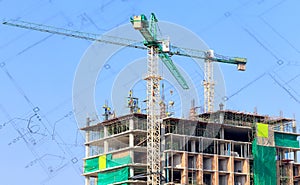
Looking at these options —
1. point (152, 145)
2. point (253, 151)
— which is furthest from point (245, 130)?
point (152, 145)

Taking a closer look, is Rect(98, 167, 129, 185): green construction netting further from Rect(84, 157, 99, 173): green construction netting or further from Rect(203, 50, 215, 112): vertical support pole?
Rect(203, 50, 215, 112): vertical support pole

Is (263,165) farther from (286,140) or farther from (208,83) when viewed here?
(208,83)

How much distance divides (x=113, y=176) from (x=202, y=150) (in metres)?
13.7

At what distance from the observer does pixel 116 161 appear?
101 metres

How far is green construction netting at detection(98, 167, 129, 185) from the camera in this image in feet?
323

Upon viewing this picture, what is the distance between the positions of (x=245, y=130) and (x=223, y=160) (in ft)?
22.6

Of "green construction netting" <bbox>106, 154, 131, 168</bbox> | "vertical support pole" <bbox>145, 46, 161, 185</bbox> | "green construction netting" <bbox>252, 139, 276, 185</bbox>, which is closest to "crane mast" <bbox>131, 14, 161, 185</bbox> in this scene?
"vertical support pole" <bbox>145, 46, 161, 185</bbox>

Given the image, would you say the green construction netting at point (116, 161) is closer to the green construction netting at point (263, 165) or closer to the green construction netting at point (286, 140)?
the green construction netting at point (263, 165)

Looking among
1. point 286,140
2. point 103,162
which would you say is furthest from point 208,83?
point 103,162

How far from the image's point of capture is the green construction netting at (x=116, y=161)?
9912 centimetres

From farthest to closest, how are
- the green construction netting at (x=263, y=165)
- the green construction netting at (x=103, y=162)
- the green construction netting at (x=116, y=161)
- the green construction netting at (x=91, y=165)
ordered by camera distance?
the green construction netting at (x=91, y=165) < the green construction netting at (x=263, y=165) < the green construction netting at (x=103, y=162) < the green construction netting at (x=116, y=161)

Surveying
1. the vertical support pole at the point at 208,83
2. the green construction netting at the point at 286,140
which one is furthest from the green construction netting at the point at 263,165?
the vertical support pole at the point at 208,83

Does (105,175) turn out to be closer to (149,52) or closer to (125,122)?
(125,122)

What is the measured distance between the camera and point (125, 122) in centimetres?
10231
